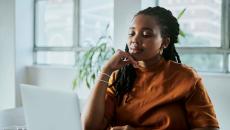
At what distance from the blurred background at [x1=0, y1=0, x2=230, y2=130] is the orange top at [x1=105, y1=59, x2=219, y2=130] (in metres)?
1.29

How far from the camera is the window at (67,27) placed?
3.56 meters

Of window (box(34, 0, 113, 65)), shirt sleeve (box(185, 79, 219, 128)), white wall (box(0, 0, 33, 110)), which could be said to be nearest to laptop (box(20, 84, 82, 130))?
shirt sleeve (box(185, 79, 219, 128))

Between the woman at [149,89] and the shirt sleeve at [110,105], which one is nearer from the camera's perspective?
the woman at [149,89]

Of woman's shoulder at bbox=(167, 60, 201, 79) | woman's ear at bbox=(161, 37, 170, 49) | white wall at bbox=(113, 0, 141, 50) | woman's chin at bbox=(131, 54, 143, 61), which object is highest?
white wall at bbox=(113, 0, 141, 50)

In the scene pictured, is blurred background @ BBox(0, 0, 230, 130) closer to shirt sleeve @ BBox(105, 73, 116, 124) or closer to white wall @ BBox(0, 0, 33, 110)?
white wall @ BBox(0, 0, 33, 110)

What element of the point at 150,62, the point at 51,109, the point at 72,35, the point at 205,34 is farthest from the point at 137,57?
the point at 72,35

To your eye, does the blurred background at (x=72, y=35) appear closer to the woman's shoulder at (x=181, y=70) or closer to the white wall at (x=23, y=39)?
the white wall at (x=23, y=39)

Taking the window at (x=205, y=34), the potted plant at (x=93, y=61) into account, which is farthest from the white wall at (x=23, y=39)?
the window at (x=205, y=34)

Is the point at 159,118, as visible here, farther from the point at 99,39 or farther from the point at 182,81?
the point at 99,39

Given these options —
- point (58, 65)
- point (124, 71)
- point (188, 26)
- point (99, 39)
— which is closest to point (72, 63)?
point (58, 65)

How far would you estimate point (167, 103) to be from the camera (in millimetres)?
1291

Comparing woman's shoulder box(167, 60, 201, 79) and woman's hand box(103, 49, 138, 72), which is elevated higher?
woman's hand box(103, 49, 138, 72)

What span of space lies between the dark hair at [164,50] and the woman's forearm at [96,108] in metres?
0.08

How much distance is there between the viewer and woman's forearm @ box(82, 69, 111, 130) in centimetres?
137
